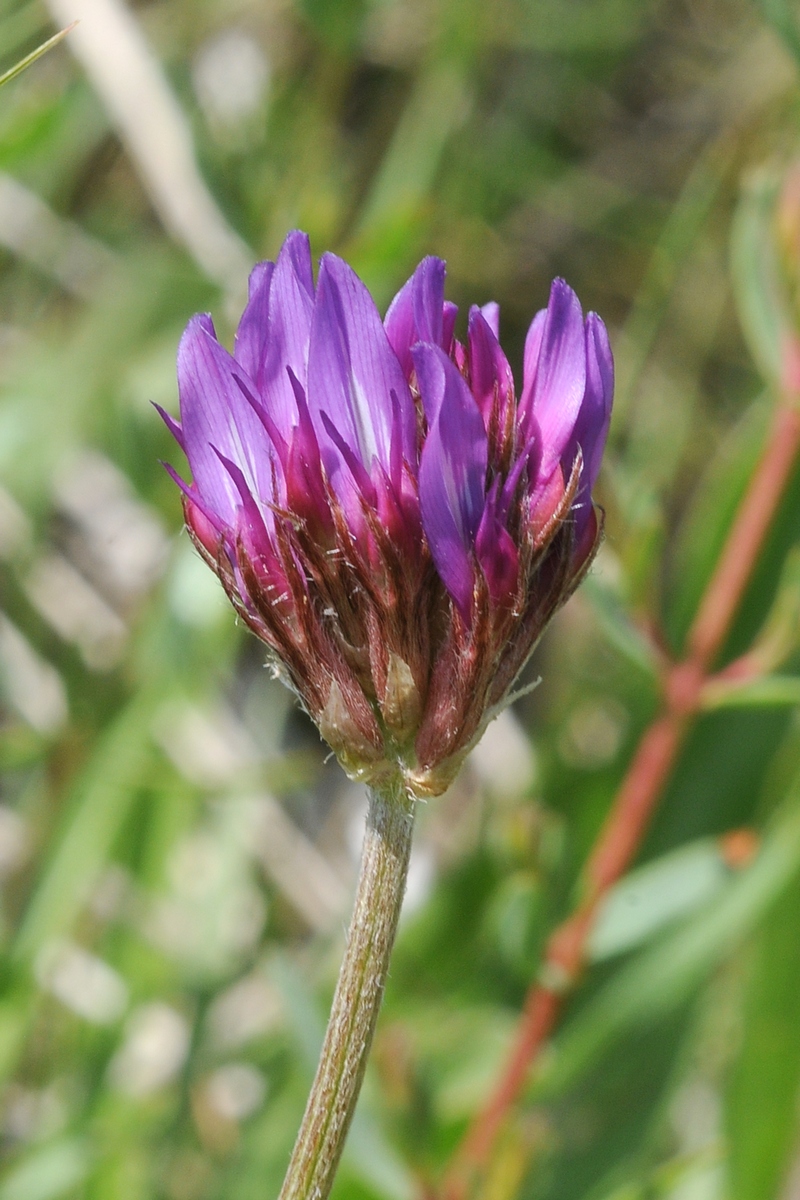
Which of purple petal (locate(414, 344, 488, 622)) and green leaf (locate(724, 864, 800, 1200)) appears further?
green leaf (locate(724, 864, 800, 1200))

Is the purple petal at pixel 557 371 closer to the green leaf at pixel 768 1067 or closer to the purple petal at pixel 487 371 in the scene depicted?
the purple petal at pixel 487 371

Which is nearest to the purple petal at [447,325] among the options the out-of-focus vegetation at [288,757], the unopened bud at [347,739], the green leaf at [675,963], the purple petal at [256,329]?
the purple petal at [256,329]

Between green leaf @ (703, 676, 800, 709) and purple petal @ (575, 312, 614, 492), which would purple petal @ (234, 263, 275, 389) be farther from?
green leaf @ (703, 676, 800, 709)

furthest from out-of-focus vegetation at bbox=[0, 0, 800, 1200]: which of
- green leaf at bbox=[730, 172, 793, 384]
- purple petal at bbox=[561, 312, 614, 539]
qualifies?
purple petal at bbox=[561, 312, 614, 539]

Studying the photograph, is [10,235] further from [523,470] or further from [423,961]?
[523,470]

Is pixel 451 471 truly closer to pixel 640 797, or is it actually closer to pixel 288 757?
pixel 640 797

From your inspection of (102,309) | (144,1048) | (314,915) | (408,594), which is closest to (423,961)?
(314,915)
